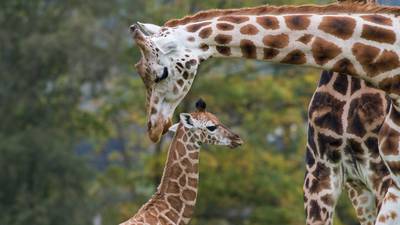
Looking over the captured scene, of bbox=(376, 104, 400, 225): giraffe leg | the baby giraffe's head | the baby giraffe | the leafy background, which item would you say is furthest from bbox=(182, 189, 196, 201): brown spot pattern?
the leafy background

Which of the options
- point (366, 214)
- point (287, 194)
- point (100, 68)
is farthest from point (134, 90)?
point (366, 214)

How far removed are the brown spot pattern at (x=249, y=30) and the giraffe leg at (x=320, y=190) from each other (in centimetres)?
149

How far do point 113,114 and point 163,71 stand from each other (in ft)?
89.8

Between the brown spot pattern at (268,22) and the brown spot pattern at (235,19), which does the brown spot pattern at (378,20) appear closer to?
the brown spot pattern at (268,22)

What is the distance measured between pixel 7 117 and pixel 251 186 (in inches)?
215

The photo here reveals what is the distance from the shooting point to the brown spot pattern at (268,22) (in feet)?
26.4

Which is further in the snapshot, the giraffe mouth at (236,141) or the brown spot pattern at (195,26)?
the giraffe mouth at (236,141)

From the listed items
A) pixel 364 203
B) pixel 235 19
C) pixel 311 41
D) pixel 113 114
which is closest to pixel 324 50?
pixel 311 41

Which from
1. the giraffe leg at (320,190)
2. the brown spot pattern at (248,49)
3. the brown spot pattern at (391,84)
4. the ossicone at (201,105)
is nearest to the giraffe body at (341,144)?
the giraffe leg at (320,190)

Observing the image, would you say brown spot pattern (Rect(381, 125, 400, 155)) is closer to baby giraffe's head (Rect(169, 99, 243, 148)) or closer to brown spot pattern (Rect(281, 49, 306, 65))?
brown spot pattern (Rect(281, 49, 306, 65))

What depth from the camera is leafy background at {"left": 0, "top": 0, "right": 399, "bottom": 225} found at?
32062 millimetres

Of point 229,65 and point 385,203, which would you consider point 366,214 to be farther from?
point 229,65

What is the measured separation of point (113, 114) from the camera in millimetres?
35219

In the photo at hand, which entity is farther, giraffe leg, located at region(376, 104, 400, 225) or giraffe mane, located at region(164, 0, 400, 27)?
giraffe leg, located at region(376, 104, 400, 225)
